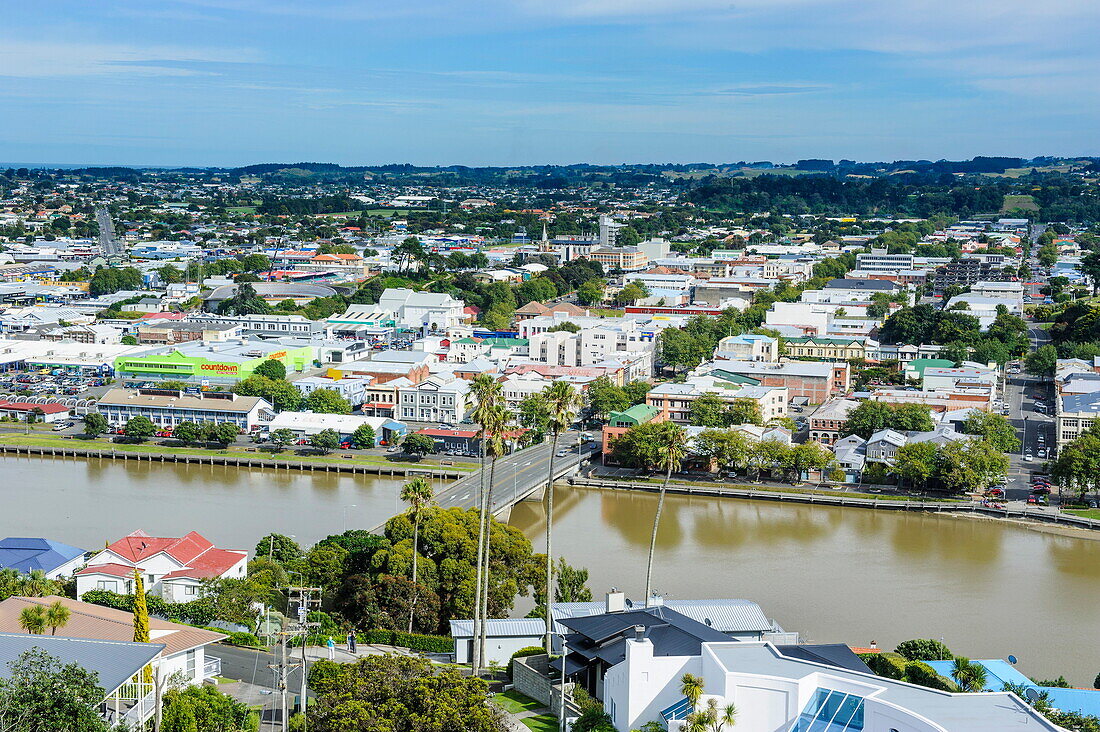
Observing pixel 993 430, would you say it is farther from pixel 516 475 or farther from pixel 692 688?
pixel 692 688

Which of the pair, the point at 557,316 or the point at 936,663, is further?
the point at 557,316

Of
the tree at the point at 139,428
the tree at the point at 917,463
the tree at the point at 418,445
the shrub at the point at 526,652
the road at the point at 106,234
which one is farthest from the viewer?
the road at the point at 106,234

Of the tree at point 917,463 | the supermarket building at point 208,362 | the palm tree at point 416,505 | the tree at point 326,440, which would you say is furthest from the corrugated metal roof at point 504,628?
the supermarket building at point 208,362

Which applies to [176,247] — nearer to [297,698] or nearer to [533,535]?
[533,535]

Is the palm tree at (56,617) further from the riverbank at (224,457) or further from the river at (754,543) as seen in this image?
the riverbank at (224,457)

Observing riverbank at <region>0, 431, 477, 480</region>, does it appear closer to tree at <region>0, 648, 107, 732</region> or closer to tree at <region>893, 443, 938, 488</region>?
tree at <region>893, 443, 938, 488</region>

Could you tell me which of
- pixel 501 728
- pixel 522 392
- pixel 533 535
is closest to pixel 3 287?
pixel 522 392

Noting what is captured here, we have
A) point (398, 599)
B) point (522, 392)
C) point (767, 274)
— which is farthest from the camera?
point (767, 274)

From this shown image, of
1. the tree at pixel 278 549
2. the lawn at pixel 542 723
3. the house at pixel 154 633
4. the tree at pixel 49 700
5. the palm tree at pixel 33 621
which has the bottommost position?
the tree at pixel 278 549
